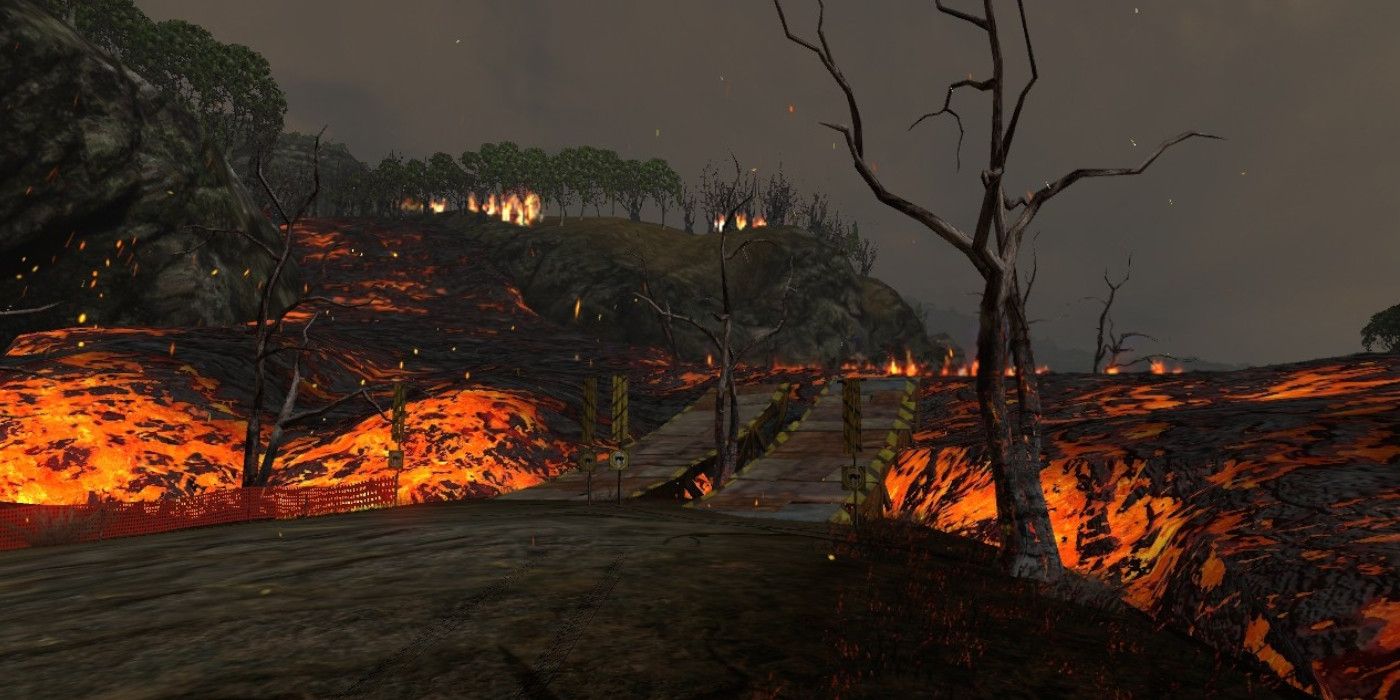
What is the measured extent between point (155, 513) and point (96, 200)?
1532 inches

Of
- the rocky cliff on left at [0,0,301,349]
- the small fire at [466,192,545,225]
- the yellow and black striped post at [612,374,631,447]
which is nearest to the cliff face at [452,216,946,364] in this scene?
the small fire at [466,192,545,225]

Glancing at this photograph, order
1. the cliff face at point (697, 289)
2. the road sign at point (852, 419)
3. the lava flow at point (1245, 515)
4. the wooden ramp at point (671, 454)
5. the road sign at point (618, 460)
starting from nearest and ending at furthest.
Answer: the lava flow at point (1245, 515), the road sign at point (852, 419), the road sign at point (618, 460), the wooden ramp at point (671, 454), the cliff face at point (697, 289)

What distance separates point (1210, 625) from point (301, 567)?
39.4 ft

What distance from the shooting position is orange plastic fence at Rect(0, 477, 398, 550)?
766 inches

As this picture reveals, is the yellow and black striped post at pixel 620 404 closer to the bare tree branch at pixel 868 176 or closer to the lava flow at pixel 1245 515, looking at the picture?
the lava flow at pixel 1245 515

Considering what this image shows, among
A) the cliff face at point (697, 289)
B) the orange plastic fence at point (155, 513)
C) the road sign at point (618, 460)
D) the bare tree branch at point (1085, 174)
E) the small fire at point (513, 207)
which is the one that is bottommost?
the orange plastic fence at point (155, 513)

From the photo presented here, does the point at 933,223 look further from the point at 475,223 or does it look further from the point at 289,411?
the point at 475,223

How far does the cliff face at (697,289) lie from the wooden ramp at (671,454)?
3959 centimetres

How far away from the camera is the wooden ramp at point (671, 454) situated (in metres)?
31.1

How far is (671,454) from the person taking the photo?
1406 inches

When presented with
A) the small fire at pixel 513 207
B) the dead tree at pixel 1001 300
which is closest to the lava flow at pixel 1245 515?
the dead tree at pixel 1001 300

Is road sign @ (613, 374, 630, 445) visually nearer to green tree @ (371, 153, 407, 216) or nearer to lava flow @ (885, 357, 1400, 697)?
lava flow @ (885, 357, 1400, 697)

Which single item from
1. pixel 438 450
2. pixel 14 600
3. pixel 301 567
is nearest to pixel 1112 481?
pixel 301 567

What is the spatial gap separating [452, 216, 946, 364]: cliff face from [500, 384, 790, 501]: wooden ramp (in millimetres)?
39594
